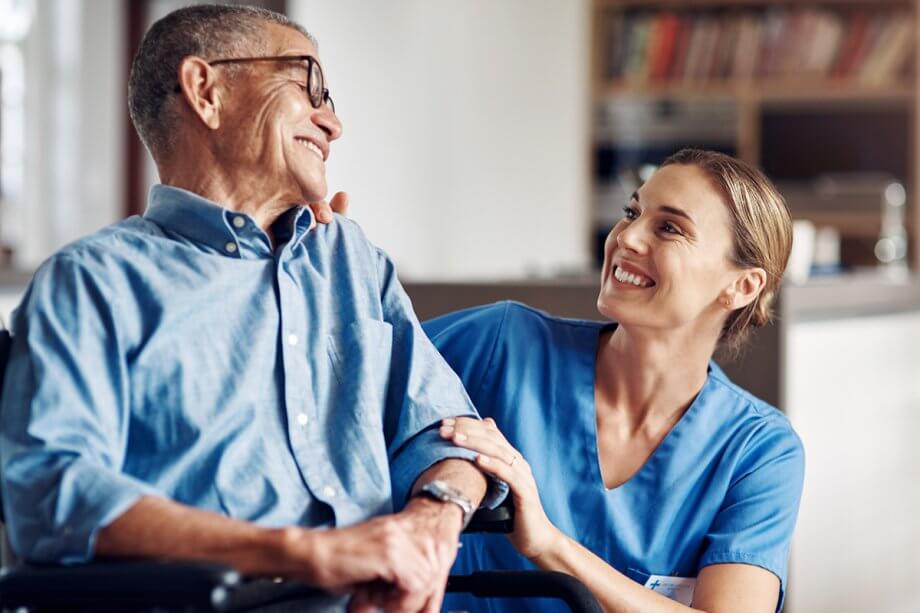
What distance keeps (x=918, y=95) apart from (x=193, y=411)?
4.83 metres

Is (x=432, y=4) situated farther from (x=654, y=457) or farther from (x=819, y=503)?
(x=654, y=457)

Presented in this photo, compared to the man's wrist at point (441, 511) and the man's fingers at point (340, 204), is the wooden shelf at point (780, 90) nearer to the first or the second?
the man's fingers at point (340, 204)

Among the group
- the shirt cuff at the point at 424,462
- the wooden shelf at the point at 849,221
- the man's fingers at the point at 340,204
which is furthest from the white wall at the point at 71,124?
the shirt cuff at the point at 424,462

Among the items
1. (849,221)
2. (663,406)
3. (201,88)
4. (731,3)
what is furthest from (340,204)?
(731,3)

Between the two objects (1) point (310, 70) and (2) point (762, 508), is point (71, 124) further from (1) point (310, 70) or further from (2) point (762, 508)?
(2) point (762, 508)

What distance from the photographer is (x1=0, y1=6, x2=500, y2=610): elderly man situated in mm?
1216

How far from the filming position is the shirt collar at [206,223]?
57.1 inches

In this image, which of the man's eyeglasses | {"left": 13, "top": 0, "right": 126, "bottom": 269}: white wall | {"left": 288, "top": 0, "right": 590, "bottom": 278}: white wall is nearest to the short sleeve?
the man's eyeglasses

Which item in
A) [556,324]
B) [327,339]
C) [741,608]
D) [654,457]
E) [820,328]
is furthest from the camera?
[820,328]

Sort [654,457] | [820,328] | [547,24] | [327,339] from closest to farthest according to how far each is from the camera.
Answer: [327,339]
[654,457]
[820,328]
[547,24]

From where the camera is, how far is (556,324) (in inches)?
72.2

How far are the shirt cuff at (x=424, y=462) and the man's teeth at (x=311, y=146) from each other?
37cm

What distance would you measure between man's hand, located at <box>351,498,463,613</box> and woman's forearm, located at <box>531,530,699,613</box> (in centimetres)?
22

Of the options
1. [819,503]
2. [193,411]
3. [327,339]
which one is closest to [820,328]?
[819,503]
